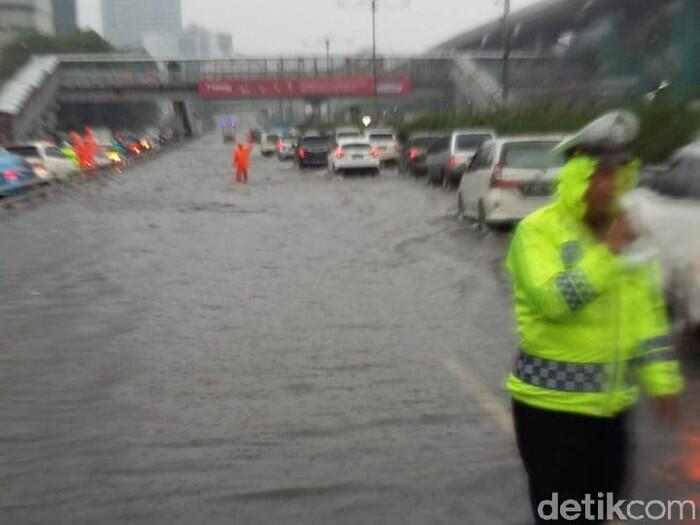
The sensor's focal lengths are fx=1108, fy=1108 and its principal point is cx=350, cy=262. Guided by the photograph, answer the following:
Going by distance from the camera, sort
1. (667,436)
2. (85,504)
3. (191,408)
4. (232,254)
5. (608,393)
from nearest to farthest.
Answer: (608,393), (85,504), (667,436), (191,408), (232,254)

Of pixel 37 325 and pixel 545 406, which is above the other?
pixel 545 406

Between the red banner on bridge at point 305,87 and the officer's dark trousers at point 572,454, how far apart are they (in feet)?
259

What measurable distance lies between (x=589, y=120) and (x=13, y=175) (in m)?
15.1

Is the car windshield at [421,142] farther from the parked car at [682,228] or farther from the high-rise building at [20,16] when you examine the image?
the high-rise building at [20,16]

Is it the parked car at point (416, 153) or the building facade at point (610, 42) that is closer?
the parked car at point (416, 153)

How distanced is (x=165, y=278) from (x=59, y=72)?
7334 cm

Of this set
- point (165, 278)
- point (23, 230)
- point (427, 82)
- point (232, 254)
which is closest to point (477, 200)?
point (232, 254)

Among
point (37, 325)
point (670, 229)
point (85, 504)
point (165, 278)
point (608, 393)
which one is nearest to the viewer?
point (608, 393)

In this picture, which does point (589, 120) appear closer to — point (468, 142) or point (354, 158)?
point (468, 142)

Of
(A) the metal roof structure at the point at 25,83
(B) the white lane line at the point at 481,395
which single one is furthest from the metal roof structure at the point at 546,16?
(B) the white lane line at the point at 481,395

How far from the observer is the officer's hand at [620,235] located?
128 inches

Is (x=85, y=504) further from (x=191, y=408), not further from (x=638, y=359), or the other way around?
(x=638, y=359)

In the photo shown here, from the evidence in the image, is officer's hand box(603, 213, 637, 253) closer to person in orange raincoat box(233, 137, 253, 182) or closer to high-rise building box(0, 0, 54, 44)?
person in orange raincoat box(233, 137, 253, 182)

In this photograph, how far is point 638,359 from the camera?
3.49 metres
